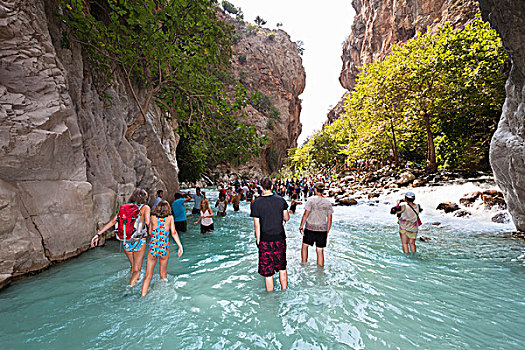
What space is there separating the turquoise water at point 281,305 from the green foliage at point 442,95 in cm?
1366

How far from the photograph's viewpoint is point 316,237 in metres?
5.19

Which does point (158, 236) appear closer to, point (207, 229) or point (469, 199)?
point (207, 229)

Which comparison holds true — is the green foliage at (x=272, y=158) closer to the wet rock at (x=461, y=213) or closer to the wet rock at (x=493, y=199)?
the wet rock at (x=461, y=213)

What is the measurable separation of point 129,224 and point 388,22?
55.1 metres

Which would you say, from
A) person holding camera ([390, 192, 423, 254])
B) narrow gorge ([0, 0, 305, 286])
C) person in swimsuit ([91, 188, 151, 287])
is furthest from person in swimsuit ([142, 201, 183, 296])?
person holding camera ([390, 192, 423, 254])

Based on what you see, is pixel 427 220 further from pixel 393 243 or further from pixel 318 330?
pixel 318 330

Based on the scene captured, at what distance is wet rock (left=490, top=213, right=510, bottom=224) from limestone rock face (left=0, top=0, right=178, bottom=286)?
50.8 ft

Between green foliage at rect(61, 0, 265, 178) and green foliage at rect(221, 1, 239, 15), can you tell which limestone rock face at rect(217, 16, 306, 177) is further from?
green foliage at rect(61, 0, 265, 178)

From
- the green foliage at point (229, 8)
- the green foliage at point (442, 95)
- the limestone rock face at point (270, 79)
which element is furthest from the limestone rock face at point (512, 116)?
the green foliage at point (229, 8)

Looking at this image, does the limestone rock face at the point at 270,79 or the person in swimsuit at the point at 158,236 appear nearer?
the person in swimsuit at the point at 158,236

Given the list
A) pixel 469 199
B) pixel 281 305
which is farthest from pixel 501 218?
pixel 281 305

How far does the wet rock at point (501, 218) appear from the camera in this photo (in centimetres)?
988

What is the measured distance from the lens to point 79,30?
6.71 meters

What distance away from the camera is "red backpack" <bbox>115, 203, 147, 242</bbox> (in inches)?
155
